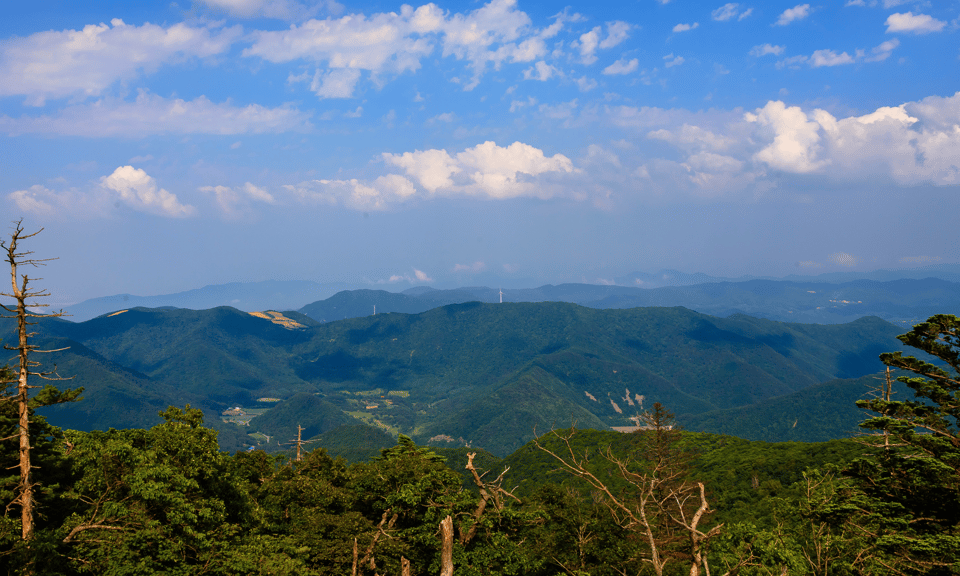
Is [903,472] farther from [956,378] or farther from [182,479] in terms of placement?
[182,479]

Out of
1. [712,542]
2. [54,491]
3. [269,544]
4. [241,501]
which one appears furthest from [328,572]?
[712,542]

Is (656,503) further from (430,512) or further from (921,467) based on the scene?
(430,512)

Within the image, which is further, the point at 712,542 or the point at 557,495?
the point at 557,495

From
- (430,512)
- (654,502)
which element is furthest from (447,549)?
(430,512)

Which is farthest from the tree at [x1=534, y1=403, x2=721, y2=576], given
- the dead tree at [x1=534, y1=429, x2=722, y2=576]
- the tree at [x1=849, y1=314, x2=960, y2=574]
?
the tree at [x1=849, y1=314, x2=960, y2=574]

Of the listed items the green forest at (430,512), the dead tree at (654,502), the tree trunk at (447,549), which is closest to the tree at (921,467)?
the green forest at (430,512)

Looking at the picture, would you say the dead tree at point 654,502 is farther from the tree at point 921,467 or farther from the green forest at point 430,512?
the tree at point 921,467
